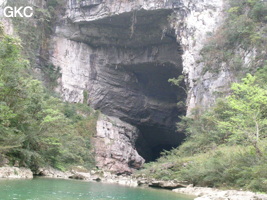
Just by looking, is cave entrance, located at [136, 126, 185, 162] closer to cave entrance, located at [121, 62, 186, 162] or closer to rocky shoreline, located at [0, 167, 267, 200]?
cave entrance, located at [121, 62, 186, 162]

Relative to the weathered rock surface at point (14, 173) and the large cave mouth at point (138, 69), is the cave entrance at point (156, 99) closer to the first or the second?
the large cave mouth at point (138, 69)

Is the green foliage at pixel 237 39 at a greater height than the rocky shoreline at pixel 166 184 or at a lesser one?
greater

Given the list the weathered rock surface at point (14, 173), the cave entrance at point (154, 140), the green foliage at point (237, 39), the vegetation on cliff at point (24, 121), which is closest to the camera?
the weathered rock surface at point (14, 173)

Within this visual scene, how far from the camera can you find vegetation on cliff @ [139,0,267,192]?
1013cm

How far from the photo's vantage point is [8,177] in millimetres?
9266

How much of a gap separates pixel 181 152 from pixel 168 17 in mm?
11072

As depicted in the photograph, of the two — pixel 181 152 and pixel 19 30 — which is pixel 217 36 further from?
pixel 19 30

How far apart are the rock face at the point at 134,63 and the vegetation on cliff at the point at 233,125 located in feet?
5.75

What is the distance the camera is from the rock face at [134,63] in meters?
23.0

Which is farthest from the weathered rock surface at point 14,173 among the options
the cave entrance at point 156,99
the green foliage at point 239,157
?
the cave entrance at point 156,99

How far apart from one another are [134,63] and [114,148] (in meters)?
8.41

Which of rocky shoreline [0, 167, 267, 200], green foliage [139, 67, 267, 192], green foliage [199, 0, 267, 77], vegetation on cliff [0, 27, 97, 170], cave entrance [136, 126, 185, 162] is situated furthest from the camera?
cave entrance [136, 126, 185, 162]

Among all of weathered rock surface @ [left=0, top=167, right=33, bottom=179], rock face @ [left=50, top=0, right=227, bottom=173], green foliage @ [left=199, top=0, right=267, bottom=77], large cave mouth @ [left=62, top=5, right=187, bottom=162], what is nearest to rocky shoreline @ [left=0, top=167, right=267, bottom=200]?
weathered rock surface @ [left=0, top=167, right=33, bottom=179]

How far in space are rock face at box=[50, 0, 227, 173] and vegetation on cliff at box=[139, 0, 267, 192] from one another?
175 cm
